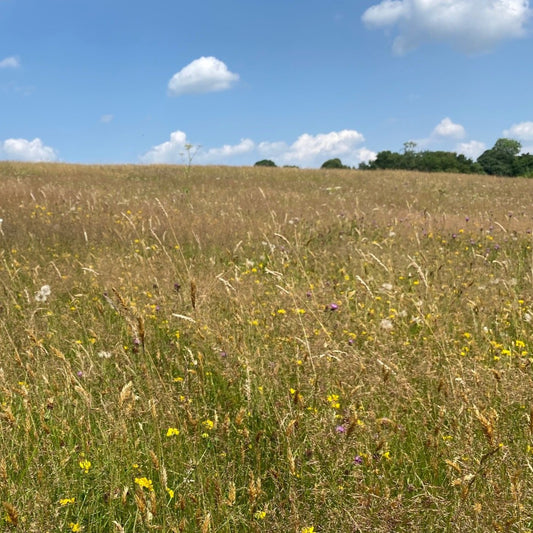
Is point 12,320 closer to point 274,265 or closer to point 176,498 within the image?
point 176,498

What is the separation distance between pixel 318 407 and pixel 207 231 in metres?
4.93

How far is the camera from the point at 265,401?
211 cm

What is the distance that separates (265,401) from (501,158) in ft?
265

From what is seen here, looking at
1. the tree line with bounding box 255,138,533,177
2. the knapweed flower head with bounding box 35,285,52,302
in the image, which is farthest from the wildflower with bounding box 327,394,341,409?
the tree line with bounding box 255,138,533,177

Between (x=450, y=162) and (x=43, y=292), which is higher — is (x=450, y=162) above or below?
above

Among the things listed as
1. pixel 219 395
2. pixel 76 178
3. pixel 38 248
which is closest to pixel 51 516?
pixel 219 395

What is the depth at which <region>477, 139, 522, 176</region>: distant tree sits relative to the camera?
214 ft

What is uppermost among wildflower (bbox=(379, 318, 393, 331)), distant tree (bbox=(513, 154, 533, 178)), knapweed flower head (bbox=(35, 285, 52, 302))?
distant tree (bbox=(513, 154, 533, 178))

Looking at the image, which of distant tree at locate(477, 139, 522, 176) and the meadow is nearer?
the meadow

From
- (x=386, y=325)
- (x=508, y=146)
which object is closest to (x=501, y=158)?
(x=508, y=146)

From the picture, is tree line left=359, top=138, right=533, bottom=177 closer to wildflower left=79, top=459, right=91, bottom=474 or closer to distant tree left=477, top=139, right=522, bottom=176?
distant tree left=477, top=139, right=522, bottom=176

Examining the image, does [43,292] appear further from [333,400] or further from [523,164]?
[523,164]

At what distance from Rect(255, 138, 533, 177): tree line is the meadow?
55313 millimetres

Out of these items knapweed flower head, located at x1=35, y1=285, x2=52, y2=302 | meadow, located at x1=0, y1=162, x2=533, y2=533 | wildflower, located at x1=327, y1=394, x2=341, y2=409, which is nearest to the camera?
meadow, located at x1=0, y1=162, x2=533, y2=533
